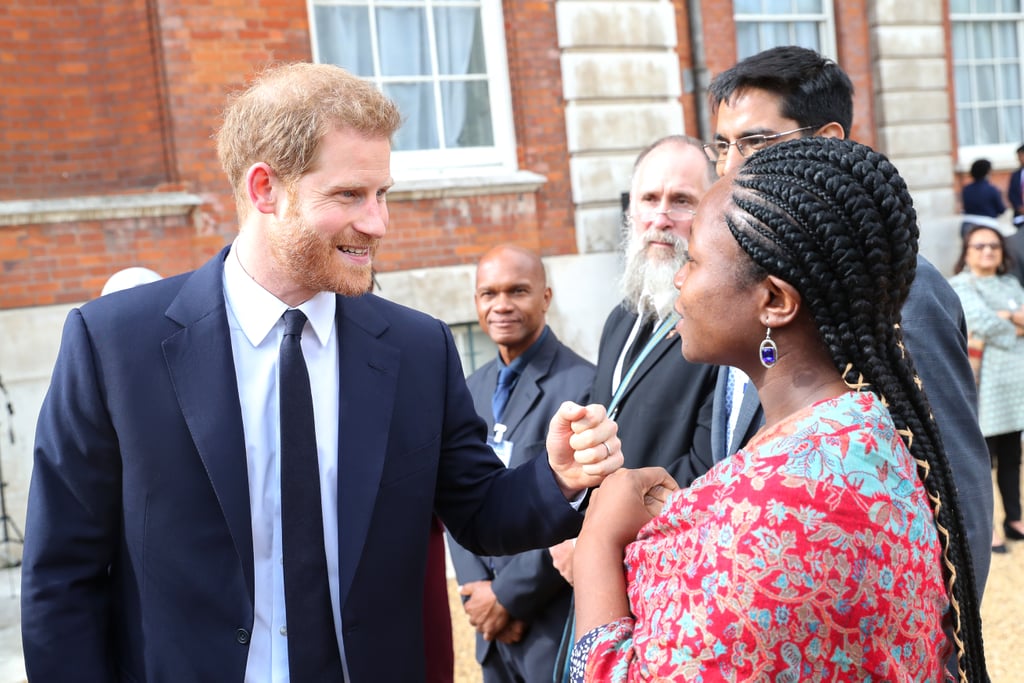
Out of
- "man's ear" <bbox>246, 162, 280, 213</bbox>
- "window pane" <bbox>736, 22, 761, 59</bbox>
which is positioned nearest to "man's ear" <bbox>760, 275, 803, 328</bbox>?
"man's ear" <bbox>246, 162, 280, 213</bbox>

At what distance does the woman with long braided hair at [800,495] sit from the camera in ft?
4.90

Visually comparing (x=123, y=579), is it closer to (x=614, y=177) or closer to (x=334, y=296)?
(x=334, y=296)

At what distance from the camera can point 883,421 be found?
5.35ft

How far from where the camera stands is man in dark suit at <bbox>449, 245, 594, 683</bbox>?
11.0 ft

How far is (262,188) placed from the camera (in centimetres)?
223

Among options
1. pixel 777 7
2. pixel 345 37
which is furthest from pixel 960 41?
pixel 345 37

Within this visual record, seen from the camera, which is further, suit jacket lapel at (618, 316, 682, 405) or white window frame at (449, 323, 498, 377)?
white window frame at (449, 323, 498, 377)

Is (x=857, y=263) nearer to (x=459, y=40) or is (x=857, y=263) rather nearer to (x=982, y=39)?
(x=459, y=40)

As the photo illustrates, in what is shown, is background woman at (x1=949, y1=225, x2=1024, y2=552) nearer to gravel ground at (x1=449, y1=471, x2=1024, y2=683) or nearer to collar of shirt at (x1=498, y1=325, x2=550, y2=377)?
gravel ground at (x1=449, y1=471, x2=1024, y2=683)

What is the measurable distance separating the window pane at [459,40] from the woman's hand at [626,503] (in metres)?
7.47

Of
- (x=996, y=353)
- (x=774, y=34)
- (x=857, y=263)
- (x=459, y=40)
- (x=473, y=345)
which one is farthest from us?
(x=774, y=34)

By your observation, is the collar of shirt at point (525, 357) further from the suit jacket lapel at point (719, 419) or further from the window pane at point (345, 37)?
the window pane at point (345, 37)

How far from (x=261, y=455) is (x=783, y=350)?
1135 millimetres

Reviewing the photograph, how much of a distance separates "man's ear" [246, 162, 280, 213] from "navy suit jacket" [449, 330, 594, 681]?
1096 mm
